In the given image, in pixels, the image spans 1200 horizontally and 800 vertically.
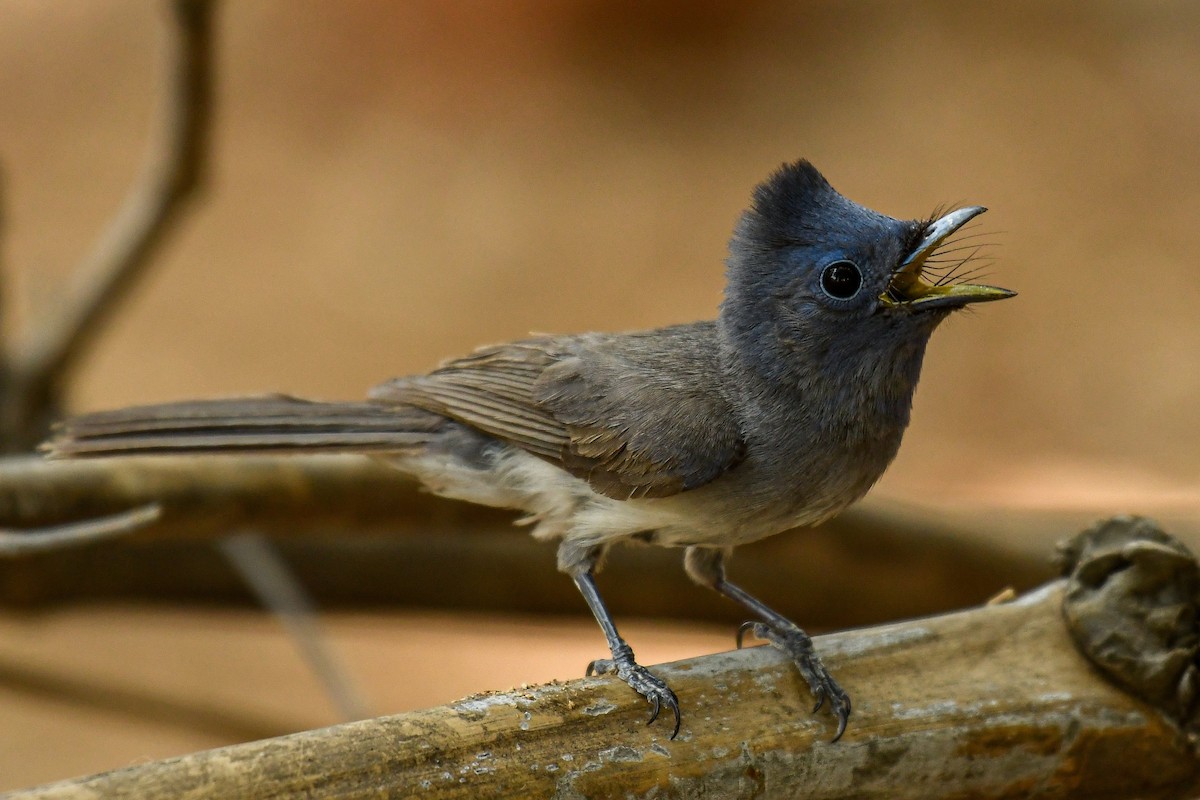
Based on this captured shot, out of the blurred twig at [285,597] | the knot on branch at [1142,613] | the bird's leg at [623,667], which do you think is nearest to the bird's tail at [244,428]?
the bird's leg at [623,667]

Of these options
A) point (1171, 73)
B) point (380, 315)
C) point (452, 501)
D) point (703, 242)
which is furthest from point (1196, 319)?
point (452, 501)

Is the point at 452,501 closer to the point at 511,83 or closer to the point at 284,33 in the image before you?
the point at 511,83

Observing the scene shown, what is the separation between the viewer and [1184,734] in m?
3.25

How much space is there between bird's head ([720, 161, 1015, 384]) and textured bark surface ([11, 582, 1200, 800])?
0.74 meters

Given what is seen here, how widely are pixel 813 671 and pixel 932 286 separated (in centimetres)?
101

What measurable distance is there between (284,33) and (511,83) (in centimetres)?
291

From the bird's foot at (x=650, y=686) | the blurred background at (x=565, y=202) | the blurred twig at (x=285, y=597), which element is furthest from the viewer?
the blurred background at (x=565, y=202)

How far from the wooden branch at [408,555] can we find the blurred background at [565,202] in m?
2.51

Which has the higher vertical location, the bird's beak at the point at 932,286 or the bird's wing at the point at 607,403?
the bird's beak at the point at 932,286

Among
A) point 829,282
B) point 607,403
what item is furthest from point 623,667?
point 829,282

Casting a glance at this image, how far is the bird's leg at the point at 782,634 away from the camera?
9.95 ft

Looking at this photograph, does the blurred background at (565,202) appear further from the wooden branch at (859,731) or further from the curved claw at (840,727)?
the curved claw at (840,727)

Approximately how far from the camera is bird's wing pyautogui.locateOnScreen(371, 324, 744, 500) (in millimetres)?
3369

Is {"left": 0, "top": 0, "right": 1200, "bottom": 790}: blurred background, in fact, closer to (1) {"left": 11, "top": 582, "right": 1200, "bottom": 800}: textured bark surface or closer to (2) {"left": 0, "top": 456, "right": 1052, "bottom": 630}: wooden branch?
(2) {"left": 0, "top": 456, "right": 1052, "bottom": 630}: wooden branch
